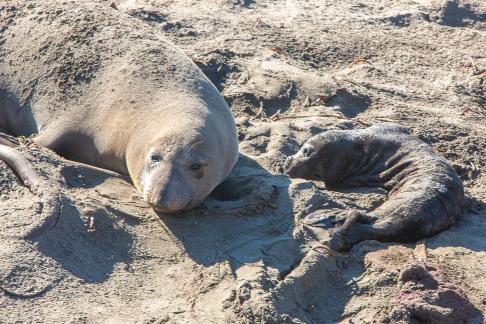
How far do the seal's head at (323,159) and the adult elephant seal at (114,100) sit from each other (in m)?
0.49

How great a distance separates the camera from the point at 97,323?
4.30 meters

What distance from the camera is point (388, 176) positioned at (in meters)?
6.58

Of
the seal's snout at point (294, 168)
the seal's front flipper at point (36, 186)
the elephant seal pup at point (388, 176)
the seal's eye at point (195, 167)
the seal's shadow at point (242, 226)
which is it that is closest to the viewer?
the seal's front flipper at point (36, 186)

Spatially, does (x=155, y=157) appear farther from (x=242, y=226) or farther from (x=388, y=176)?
(x=388, y=176)

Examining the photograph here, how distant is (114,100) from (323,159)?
1.52 m

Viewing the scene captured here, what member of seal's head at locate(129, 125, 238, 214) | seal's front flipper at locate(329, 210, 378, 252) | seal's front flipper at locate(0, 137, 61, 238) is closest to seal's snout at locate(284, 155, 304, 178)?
seal's head at locate(129, 125, 238, 214)

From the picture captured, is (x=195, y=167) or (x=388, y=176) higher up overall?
(x=195, y=167)

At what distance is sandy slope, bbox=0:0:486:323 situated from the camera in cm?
458

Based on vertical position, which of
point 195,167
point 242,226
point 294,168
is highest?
point 195,167

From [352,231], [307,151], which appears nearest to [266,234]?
[352,231]

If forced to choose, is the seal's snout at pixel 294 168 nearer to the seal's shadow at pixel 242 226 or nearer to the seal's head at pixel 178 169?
the seal's shadow at pixel 242 226

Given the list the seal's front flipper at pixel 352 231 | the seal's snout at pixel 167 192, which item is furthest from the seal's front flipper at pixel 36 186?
the seal's front flipper at pixel 352 231

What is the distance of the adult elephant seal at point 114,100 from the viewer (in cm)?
580

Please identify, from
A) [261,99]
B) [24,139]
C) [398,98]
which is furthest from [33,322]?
[398,98]
